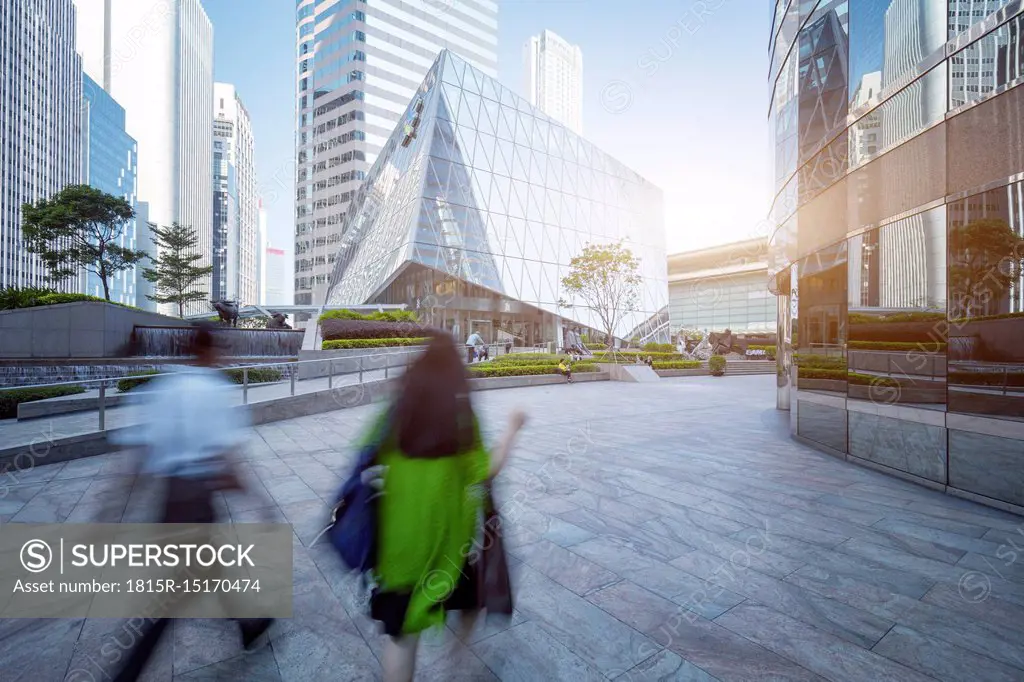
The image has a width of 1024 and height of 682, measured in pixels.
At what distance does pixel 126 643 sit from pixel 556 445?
20.4ft

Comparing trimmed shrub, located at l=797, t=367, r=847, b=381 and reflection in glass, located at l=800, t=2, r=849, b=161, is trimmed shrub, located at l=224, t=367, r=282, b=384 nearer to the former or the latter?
trimmed shrub, located at l=797, t=367, r=847, b=381

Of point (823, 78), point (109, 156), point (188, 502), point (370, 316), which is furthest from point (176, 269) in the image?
point (109, 156)

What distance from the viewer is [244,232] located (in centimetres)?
17050

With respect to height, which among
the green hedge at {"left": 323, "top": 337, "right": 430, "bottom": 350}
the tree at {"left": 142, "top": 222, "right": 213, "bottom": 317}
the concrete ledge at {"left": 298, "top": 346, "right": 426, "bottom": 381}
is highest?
the tree at {"left": 142, "top": 222, "right": 213, "bottom": 317}

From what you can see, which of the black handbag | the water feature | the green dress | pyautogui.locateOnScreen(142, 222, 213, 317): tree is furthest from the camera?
pyautogui.locateOnScreen(142, 222, 213, 317): tree

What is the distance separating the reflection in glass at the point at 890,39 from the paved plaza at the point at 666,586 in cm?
528

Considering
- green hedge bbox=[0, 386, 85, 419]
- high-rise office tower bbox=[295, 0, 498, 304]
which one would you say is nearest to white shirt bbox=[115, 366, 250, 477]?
green hedge bbox=[0, 386, 85, 419]

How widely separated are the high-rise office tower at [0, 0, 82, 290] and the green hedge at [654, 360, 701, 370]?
83.9 metres

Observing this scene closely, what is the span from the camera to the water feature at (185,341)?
18.7m

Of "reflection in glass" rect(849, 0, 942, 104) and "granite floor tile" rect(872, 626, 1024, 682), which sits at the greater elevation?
"reflection in glass" rect(849, 0, 942, 104)

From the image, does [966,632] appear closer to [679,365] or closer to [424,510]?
[424,510]

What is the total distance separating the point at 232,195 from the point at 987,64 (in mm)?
183016

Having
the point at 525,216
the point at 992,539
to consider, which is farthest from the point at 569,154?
the point at 992,539

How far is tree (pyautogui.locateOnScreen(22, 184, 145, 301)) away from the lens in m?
28.5
